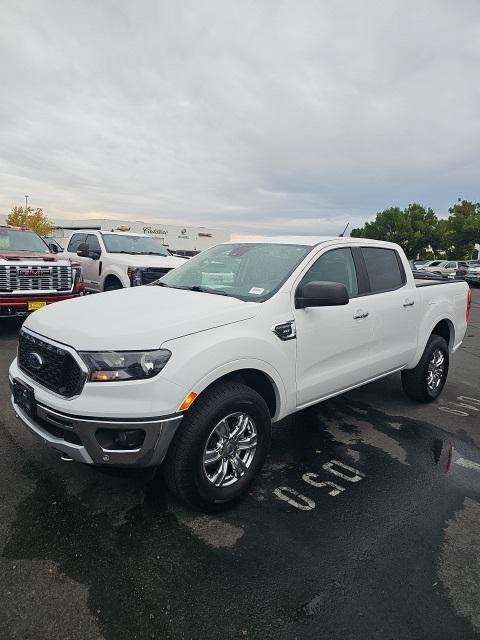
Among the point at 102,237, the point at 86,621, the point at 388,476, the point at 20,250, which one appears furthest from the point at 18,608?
the point at 102,237

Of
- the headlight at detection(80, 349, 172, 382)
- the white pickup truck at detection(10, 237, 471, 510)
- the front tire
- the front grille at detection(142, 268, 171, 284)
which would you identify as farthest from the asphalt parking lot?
the front grille at detection(142, 268, 171, 284)

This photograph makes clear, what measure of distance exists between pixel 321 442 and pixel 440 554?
150 centimetres

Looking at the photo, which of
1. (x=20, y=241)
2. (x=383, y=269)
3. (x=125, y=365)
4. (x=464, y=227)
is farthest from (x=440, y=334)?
(x=464, y=227)

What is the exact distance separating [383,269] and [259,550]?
297 centimetres

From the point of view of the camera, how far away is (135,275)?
8.43 metres

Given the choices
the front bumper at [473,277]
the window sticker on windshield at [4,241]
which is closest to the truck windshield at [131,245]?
the window sticker on windshield at [4,241]

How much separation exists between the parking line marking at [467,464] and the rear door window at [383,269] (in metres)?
1.63

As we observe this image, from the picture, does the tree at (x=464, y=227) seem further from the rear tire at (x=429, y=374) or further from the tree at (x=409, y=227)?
the rear tire at (x=429, y=374)

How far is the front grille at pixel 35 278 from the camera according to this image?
723cm

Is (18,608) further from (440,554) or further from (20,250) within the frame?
(20,250)

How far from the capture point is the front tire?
8.37ft

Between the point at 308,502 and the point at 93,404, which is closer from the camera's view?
the point at 93,404

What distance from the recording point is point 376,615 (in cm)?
207

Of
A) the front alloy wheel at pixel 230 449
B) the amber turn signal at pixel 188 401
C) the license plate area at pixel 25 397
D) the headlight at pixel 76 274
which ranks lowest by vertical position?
the front alloy wheel at pixel 230 449
